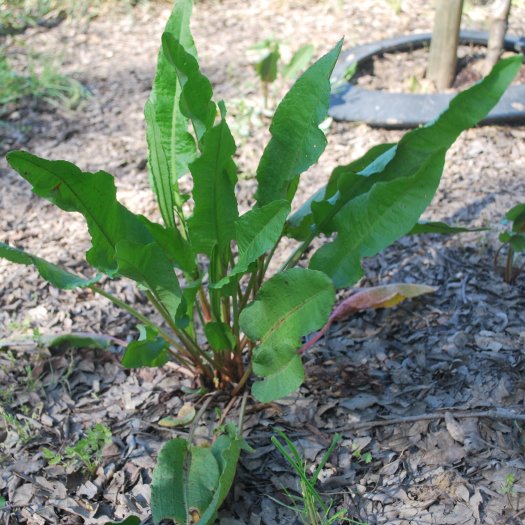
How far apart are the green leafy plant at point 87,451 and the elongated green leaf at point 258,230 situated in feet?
1.66

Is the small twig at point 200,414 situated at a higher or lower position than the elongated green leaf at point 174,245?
lower

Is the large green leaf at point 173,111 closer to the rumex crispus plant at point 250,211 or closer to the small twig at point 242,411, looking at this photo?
the rumex crispus plant at point 250,211

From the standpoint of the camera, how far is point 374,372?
179 centimetres

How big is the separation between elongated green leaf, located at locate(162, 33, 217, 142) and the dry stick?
2.52 ft

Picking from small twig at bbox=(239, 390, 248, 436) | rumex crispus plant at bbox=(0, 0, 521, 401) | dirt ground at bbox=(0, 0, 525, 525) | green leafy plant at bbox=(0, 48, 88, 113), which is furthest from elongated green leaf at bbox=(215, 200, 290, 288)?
green leafy plant at bbox=(0, 48, 88, 113)

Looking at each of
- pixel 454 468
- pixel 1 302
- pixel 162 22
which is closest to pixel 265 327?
pixel 454 468

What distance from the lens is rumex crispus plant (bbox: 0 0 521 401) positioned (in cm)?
136

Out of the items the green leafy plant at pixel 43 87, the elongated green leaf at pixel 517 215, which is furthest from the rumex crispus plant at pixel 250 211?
the green leafy plant at pixel 43 87

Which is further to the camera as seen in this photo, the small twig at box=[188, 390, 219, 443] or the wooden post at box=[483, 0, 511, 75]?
the wooden post at box=[483, 0, 511, 75]

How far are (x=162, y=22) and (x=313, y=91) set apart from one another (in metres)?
3.26

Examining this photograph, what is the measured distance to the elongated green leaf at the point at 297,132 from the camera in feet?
4.91

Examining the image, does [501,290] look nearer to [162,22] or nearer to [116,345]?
[116,345]

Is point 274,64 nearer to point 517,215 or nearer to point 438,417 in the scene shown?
point 517,215

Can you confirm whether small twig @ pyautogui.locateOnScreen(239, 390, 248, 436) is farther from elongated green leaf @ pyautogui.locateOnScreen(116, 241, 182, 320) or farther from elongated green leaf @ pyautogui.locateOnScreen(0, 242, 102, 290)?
elongated green leaf @ pyautogui.locateOnScreen(0, 242, 102, 290)
